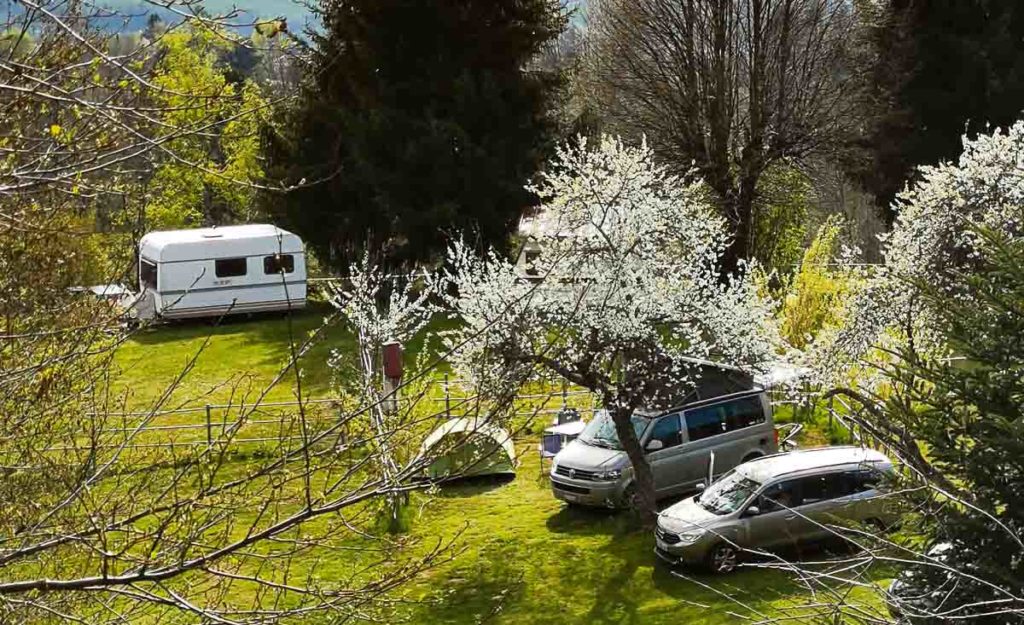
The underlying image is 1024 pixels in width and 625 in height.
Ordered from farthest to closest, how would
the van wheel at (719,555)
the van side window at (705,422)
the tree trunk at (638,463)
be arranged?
1. the van side window at (705,422)
2. the tree trunk at (638,463)
3. the van wheel at (719,555)

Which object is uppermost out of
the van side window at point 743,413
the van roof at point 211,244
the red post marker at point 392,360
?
the van roof at point 211,244

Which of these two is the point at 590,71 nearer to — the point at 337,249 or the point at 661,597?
the point at 337,249

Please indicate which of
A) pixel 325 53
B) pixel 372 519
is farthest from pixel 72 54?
pixel 325 53

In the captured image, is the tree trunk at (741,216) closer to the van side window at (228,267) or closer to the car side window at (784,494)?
the van side window at (228,267)

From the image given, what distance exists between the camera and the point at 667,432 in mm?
16203

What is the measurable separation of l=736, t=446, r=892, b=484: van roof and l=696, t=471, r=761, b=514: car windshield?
0.10 meters

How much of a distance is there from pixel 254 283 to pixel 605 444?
16.2 metres

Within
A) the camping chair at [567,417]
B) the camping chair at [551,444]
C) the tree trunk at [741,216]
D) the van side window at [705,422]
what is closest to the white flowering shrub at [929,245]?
the van side window at [705,422]

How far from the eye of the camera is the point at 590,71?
30.7m

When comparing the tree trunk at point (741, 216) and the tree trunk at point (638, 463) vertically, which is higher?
the tree trunk at point (741, 216)

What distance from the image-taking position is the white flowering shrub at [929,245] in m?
17.4

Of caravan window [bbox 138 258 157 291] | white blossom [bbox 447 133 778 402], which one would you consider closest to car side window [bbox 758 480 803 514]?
white blossom [bbox 447 133 778 402]

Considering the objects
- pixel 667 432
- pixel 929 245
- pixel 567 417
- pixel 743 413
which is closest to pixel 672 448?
pixel 667 432

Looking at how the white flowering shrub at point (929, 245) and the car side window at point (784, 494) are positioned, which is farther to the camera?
the white flowering shrub at point (929, 245)
